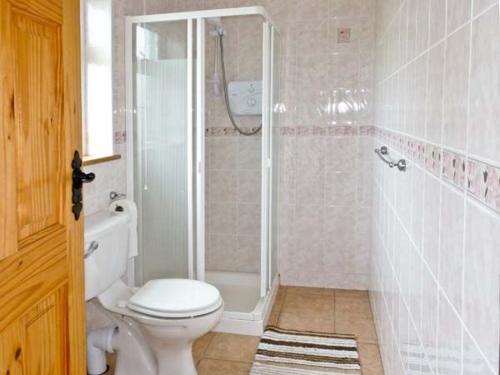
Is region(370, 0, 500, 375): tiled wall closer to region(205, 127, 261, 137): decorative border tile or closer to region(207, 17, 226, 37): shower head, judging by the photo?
region(207, 17, 226, 37): shower head

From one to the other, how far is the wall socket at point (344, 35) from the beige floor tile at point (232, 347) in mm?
1980

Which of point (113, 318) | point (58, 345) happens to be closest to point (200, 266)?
point (113, 318)

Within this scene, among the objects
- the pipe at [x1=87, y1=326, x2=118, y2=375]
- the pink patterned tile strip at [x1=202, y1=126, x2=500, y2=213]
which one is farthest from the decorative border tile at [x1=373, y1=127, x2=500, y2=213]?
the pipe at [x1=87, y1=326, x2=118, y2=375]

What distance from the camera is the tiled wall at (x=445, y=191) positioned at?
2.87 feet

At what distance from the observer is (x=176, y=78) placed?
9.22ft

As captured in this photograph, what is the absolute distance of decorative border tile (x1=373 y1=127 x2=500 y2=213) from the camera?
2.80 ft

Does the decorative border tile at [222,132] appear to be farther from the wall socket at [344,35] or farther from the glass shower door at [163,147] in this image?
the wall socket at [344,35]

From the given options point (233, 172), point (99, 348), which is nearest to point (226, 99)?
point (233, 172)

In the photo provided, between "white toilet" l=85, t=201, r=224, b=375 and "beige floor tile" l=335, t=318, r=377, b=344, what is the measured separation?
3.20ft

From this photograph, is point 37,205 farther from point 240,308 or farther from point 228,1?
point 228,1

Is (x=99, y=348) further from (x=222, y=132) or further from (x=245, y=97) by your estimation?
(x=245, y=97)

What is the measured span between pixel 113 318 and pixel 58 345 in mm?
1102

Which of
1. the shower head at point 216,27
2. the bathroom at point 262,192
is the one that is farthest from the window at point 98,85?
the shower head at point 216,27

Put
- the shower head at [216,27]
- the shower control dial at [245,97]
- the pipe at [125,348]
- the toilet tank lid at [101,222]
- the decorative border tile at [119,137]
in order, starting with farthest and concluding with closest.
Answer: the shower control dial at [245,97]
the shower head at [216,27]
the decorative border tile at [119,137]
the pipe at [125,348]
the toilet tank lid at [101,222]
